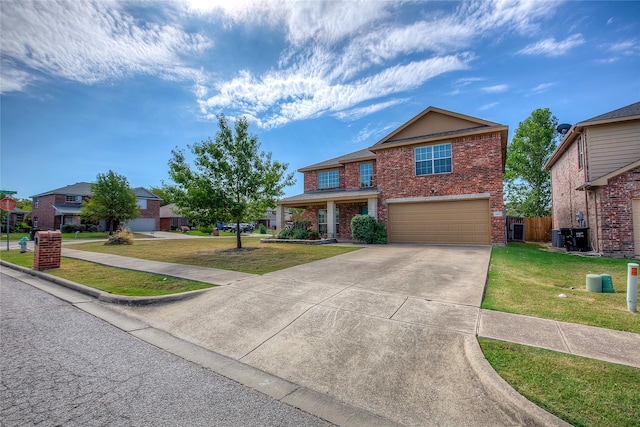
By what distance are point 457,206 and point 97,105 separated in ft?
65.4

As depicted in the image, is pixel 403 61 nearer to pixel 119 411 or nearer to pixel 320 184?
pixel 320 184

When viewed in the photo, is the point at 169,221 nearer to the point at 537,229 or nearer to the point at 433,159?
the point at 433,159

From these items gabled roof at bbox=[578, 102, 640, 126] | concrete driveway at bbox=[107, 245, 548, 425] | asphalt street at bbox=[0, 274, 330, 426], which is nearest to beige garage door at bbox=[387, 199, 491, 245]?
gabled roof at bbox=[578, 102, 640, 126]

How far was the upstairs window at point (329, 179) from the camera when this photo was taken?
2106 centimetres

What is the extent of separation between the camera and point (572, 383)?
8.66 feet

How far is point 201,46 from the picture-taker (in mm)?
10773

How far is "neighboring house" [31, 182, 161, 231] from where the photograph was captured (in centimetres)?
3609

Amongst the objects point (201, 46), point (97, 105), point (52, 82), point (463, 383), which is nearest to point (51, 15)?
point (201, 46)

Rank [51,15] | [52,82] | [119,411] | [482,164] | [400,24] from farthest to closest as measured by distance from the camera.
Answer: [482,164] < [52,82] < [400,24] < [51,15] < [119,411]

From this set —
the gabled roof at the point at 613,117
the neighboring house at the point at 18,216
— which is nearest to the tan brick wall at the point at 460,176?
the gabled roof at the point at 613,117

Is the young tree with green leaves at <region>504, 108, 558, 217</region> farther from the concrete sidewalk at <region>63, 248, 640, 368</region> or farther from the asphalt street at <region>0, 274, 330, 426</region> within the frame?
the asphalt street at <region>0, 274, 330, 426</region>

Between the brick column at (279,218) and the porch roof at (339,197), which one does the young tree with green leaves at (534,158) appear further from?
the brick column at (279,218)

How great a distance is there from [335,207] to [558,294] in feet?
45.1

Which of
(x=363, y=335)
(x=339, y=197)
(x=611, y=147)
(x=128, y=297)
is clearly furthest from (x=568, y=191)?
(x=128, y=297)
